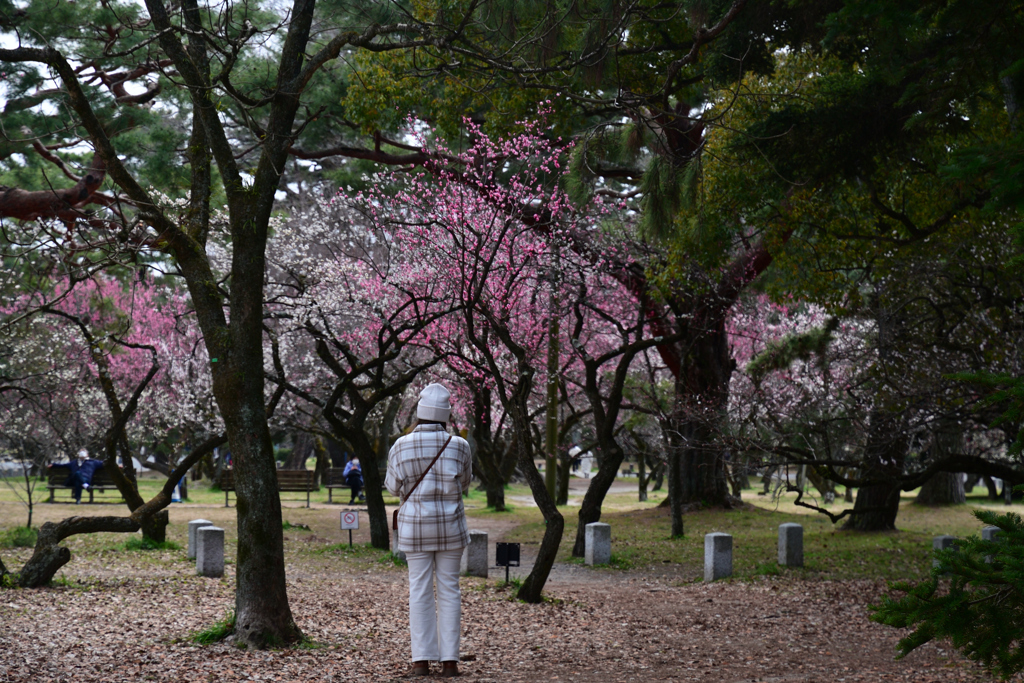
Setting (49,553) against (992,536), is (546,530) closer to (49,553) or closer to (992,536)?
(992,536)

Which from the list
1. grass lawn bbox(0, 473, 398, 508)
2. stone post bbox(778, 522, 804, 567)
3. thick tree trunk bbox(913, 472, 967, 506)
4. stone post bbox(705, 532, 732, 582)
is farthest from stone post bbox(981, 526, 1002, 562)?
grass lawn bbox(0, 473, 398, 508)

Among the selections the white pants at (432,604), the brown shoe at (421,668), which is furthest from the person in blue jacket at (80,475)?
the white pants at (432,604)

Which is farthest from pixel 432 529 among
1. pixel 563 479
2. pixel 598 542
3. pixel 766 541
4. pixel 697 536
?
pixel 563 479

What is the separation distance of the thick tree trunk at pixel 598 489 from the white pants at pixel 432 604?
5.16 meters

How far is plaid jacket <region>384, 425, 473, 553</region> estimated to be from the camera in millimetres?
5102

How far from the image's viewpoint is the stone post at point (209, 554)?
407 inches

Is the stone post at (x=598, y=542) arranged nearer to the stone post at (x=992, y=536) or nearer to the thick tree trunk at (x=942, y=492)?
the stone post at (x=992, y=536)

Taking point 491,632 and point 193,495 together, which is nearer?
point 491,632

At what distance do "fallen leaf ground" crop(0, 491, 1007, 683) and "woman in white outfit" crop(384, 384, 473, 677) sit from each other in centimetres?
35

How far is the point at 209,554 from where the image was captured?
34.0 ft

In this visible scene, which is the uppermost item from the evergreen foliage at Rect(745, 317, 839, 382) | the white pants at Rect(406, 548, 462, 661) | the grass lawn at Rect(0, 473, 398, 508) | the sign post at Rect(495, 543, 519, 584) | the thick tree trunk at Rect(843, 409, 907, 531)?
the evergreen foliage at Rect(745, 317, 839, 382)

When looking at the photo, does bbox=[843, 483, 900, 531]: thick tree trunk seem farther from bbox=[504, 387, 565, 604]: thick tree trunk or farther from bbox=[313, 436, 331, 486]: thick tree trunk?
bbox=[313, 436, 331, 486]: thick tree trunk

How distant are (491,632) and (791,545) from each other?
19.0 feet

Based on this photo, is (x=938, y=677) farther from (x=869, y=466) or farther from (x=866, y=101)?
(x=866, y=101)
